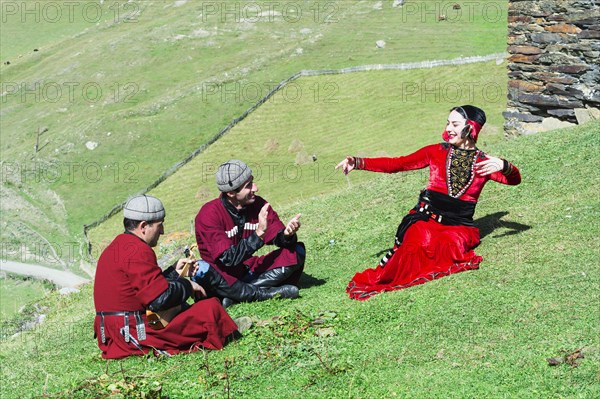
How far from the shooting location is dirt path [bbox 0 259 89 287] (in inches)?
1374

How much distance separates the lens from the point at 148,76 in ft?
207

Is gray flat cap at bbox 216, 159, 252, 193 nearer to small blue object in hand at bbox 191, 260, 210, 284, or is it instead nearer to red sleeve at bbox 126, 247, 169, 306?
small blue object in hand at bbox 191, 260, 210, 284

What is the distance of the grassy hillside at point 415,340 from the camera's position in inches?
319

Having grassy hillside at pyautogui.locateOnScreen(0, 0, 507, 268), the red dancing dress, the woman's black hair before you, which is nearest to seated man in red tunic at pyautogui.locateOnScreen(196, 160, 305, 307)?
the red dancing dress

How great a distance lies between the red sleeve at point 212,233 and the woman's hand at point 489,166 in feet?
12.7

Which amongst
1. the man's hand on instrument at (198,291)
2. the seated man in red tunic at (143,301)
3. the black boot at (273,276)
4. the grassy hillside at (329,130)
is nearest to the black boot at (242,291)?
the black boot at (273,276)

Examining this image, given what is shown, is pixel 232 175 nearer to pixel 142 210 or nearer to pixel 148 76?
pixel 142 210

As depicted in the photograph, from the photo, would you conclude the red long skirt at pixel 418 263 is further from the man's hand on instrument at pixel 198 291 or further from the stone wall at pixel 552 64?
the stone wall at pixel 552 64

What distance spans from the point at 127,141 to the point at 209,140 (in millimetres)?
7641

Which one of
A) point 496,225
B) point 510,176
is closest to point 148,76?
point 496,225

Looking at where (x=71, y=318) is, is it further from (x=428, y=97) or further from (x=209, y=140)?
(x=209, y=140)

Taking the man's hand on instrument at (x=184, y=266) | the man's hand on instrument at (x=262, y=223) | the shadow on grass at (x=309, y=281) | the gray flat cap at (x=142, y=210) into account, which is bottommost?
the shadow on grass at (x=309, y=281)

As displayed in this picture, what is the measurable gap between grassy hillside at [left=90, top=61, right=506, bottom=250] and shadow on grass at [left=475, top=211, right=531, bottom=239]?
55.8 feet

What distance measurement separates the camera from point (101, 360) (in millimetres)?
10188
